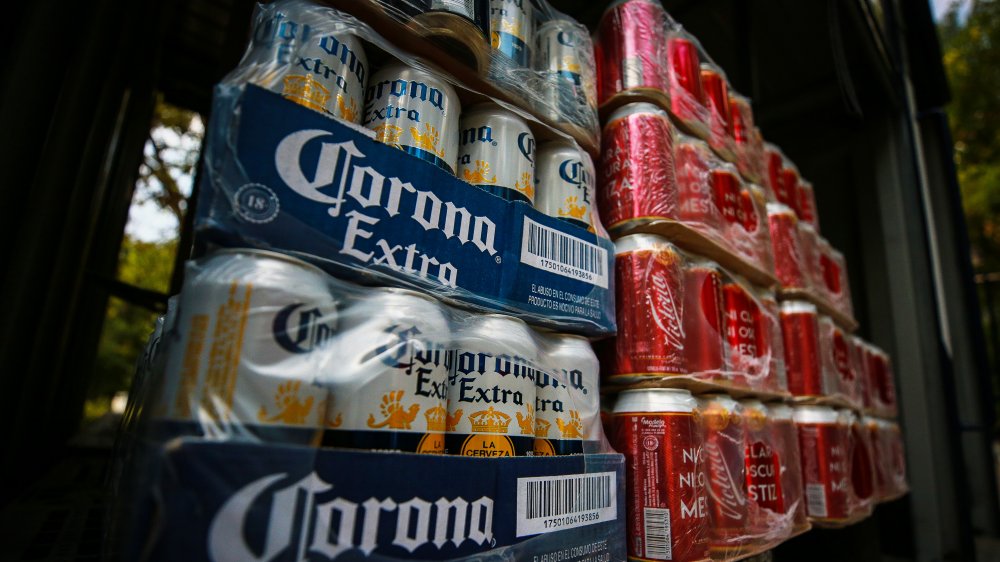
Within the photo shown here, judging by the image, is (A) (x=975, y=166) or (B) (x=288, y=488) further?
(A) (x=975, y=166)

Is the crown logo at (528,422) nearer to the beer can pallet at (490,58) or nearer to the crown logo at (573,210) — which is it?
the crown logo at (573,210)

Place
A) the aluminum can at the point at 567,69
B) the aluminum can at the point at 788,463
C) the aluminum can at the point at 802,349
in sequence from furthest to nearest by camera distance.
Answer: the aluminum can at the point at 802,349
the aluminum can at the point at 788,463
the aluminum can at the point at 567,69

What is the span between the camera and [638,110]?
139 centimetres

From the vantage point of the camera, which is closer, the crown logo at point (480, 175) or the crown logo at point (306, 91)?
the crown logo at point (306, 91)

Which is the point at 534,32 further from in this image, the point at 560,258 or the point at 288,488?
the point at 288,488

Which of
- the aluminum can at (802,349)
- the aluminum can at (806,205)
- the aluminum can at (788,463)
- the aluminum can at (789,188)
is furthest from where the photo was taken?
the aluminum can at (806,205)

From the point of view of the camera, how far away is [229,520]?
0.61 metres

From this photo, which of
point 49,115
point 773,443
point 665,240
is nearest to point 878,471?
point 773,443

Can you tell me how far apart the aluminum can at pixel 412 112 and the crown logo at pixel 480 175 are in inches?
2.1

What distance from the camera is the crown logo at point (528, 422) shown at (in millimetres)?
924

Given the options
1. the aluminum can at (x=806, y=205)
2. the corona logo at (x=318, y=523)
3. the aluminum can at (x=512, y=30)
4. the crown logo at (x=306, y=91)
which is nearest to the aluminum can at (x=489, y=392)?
the corona logo at (x=318, y=523)

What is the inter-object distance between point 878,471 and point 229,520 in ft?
9.12

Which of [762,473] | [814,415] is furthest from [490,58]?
[814,415]

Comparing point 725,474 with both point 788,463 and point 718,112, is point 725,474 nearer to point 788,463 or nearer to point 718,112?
point 788,463
